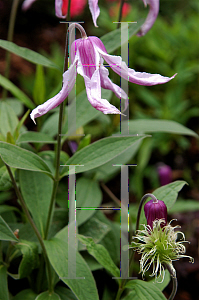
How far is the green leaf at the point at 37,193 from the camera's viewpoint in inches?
33.4

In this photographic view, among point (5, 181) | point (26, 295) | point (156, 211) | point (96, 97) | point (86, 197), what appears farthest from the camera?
point (86, 197)

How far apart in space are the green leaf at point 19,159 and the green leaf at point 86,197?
1.01ft

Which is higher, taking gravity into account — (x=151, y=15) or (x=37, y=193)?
(x=151, y=15)

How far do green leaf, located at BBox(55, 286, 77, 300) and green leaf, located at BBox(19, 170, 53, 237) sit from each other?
163 millimetres

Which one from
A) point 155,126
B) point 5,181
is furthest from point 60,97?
point 155,126

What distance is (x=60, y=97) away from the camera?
50 centimetres

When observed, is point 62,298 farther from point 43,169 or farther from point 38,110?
point 38,110

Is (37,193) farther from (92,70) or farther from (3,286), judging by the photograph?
(92,70)

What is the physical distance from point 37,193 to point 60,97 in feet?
1.46

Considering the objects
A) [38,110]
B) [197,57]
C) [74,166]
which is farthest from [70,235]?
[197,57]

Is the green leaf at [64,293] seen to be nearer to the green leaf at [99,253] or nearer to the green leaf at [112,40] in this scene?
the green leaf at [99,253]

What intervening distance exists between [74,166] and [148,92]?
1.37 meters

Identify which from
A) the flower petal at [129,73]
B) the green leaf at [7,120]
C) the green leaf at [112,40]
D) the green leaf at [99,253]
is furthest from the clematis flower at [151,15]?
the green leaf at [99,253]

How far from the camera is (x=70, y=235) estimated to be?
773 millimetres
